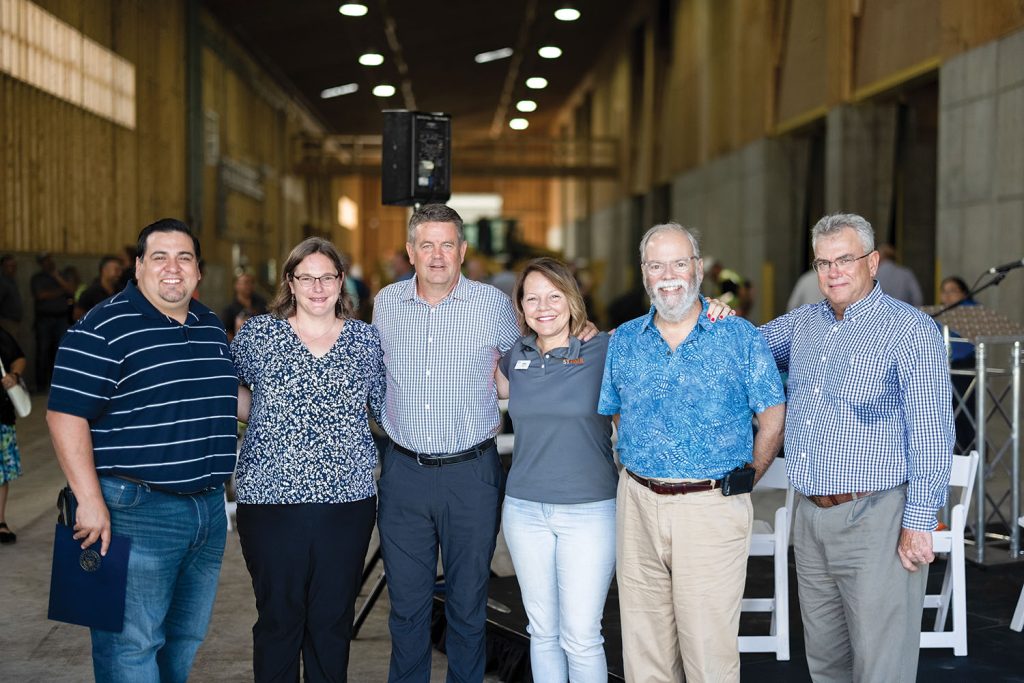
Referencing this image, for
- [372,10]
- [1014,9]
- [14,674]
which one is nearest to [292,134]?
[372,10]

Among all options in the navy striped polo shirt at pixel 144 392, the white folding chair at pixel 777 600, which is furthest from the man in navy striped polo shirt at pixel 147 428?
the white folding chair at pixel 777 600

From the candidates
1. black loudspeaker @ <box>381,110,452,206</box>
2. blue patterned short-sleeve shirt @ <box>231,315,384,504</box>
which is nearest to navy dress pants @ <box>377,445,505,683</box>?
blue patterned short-sleeve shirt @ <box>231,315,384,504</box>

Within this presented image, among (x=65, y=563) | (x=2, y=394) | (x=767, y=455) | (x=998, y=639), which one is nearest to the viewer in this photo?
(x=65, y=563)

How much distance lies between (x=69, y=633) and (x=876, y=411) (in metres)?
3.39

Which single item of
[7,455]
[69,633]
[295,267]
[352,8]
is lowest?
[69,633]

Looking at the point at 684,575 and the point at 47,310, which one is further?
the point at 47,310

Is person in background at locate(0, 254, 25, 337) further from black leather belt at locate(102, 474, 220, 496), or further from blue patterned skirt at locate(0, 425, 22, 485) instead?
black leather belt at locate(102, 474, 220, 496)

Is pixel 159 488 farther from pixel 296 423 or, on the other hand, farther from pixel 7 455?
pixel 7 455

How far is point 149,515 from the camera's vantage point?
9.07 feet

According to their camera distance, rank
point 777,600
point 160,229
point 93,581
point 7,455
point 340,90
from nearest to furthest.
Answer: point 93,581, point 160,229, point 777,600, point 7,455, point 340,90

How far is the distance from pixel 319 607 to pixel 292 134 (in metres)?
26.4

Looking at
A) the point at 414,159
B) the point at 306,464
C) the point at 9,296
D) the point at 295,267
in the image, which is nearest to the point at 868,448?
the point at 306,464

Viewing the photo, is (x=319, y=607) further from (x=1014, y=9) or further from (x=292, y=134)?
(x=292, y=134)

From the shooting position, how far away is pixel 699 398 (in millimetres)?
2820
